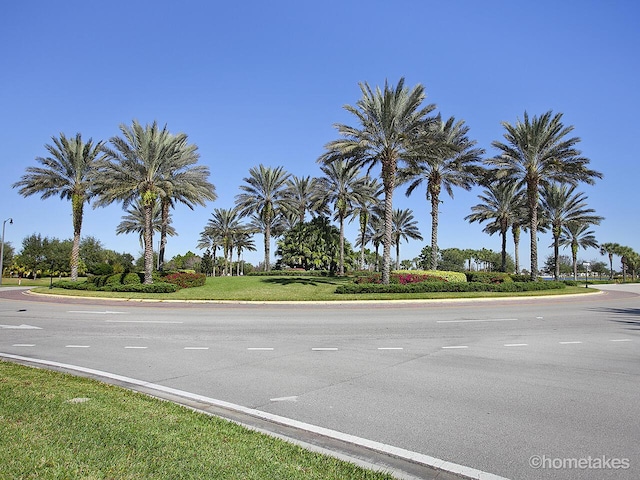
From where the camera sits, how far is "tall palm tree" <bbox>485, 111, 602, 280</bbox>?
32.3 metres

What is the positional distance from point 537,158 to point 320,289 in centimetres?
1966

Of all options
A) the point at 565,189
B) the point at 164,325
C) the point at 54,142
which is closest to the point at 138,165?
the point at 54,142

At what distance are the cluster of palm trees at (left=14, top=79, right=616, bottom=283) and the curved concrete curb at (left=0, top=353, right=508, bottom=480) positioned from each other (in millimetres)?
22191

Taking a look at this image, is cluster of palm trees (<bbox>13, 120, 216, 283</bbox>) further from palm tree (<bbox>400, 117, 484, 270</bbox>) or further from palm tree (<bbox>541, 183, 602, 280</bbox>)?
palm tree (<bbox>541, 183, 602, 280</bbox>)

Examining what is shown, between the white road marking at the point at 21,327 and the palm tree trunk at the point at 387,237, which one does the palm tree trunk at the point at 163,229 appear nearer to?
the palm tree trunk at the point at 387,237

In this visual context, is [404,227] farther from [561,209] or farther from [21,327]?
[21,327]

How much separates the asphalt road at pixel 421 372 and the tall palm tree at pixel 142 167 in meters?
16.5

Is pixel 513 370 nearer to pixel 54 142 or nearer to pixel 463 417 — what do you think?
pixel 463 417

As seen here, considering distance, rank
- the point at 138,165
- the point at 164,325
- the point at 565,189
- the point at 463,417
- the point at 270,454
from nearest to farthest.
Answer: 1. the point at 270,454
2. the point at 463,417
3. the point at 164,325
4. the point at 138,165
5. the point at 565,189

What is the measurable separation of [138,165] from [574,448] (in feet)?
105

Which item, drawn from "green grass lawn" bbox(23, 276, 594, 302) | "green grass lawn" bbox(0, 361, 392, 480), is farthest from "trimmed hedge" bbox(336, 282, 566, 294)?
"green grass lawn" bbox(0, 361, 392, 480)

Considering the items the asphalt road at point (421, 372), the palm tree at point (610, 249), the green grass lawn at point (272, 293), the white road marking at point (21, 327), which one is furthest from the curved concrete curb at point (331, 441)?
the palm tree at point (610, 249)

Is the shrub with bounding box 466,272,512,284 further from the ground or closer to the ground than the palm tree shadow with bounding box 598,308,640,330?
further from the ground

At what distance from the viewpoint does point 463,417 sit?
17.6 feet
